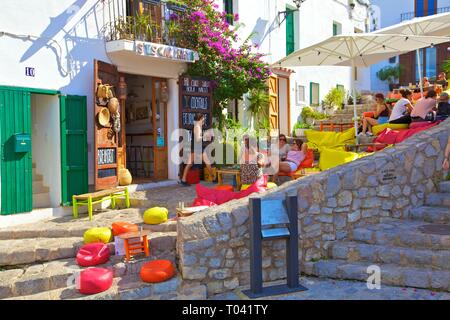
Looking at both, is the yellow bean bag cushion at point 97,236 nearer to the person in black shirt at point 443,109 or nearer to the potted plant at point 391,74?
the person in black shirt at point 443,109

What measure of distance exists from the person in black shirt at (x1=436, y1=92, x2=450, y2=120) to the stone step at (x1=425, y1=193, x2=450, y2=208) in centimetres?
262

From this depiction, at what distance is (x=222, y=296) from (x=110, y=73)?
17.2ft

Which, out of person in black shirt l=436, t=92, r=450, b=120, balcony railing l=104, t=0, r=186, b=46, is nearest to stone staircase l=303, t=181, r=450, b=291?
person in black shirt l=436, t=92, r=450, b=120

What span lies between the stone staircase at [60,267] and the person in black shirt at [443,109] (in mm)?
5528

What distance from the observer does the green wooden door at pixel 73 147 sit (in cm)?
797

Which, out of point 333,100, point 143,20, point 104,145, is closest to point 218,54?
point 143,20

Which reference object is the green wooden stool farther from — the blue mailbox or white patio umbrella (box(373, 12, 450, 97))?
white patio umbrella (box(373, 12, 450, 97))

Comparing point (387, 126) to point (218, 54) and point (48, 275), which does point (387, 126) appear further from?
point (48, 275)

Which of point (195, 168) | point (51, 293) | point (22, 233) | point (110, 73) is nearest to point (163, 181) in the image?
point (195, 168)

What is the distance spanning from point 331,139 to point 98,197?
533 centimetres

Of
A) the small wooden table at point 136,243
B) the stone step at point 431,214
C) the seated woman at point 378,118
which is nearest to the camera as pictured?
the small wooden table at point 136,243

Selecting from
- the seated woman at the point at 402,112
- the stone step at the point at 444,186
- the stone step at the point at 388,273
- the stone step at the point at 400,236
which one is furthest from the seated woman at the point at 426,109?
the stone step at the point at 388,273

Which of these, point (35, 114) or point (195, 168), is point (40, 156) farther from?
point (195, 168)

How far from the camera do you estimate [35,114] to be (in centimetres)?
844
